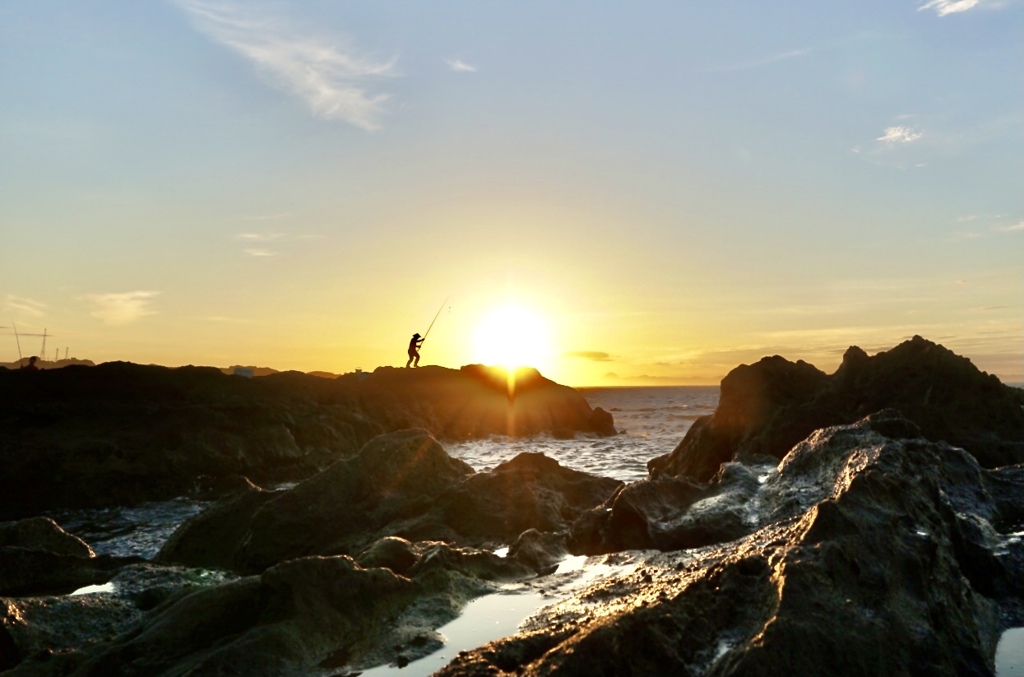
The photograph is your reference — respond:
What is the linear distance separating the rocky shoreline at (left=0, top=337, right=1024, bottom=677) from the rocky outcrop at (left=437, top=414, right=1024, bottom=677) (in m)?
0.02

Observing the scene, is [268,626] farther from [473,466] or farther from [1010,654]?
[473,466]

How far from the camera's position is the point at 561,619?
5.37 m

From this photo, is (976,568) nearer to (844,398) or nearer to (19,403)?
(844,398)

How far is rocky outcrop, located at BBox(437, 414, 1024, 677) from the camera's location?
3975 millimetres

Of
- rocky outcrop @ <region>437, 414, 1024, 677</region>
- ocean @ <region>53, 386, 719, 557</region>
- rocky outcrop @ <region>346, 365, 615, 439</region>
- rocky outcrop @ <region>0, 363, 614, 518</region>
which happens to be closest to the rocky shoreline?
rocky outcrop @ <region>437, 414, 1024, 677</region>

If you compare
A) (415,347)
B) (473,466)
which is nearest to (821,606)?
(473,466)

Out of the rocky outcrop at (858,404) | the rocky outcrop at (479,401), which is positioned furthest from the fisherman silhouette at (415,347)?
the rocky outcrop at (858,404)

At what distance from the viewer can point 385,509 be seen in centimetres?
1086

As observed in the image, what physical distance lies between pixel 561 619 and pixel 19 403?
74.5 feet

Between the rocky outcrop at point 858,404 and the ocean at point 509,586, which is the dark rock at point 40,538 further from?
the rocky outcrop at point 858,404

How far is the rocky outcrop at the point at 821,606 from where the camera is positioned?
3.97 metres

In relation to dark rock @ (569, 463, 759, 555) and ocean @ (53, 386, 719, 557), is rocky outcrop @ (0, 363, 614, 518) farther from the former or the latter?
dark rock @ (569, 463, 759, 555)

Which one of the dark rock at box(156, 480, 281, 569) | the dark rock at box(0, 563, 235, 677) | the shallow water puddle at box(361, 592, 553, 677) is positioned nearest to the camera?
the shallow water puddle at box(361, 592, 553, 677)

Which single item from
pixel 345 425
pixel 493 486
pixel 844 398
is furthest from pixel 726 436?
pixel 345 425
